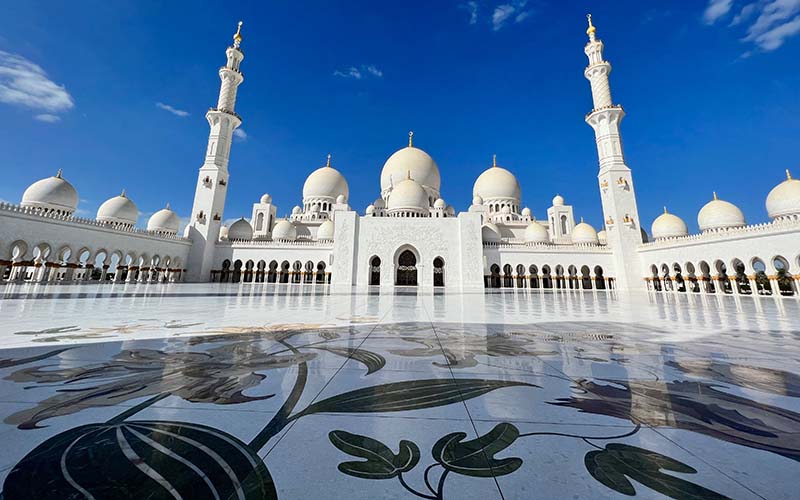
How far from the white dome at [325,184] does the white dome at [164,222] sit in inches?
394

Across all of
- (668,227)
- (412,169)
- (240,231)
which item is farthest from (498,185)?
(240,231)

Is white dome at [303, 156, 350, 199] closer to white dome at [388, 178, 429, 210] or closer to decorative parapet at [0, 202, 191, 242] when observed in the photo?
white dome at [388, 178, 429, 210]

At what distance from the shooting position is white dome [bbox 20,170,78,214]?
1747cm

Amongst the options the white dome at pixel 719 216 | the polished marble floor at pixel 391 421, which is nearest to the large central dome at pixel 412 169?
the white dome at pixel 719 216

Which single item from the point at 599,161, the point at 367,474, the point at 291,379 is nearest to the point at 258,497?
the point at 367,474

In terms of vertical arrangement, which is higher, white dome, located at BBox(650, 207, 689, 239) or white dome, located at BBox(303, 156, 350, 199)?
white dome, located at BBox(303, 156, 350, 199)

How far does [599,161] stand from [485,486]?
988 inches

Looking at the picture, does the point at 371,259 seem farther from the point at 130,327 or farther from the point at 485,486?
the point at 485,486

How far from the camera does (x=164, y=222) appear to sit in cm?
2289

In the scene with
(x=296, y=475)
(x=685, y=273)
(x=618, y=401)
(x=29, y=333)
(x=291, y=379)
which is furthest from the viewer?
(x=685, y=273)

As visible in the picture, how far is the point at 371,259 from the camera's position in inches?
740

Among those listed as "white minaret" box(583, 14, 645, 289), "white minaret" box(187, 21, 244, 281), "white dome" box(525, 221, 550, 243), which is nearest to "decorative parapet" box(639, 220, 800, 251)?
"white minaret" box(583, 14, 645, 289)

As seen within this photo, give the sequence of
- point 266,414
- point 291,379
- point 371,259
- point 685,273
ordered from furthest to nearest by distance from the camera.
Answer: point 371,259 < point 685,273 < point 291,379 < point 266,414

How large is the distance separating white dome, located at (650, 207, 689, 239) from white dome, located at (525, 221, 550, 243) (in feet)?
21.8
